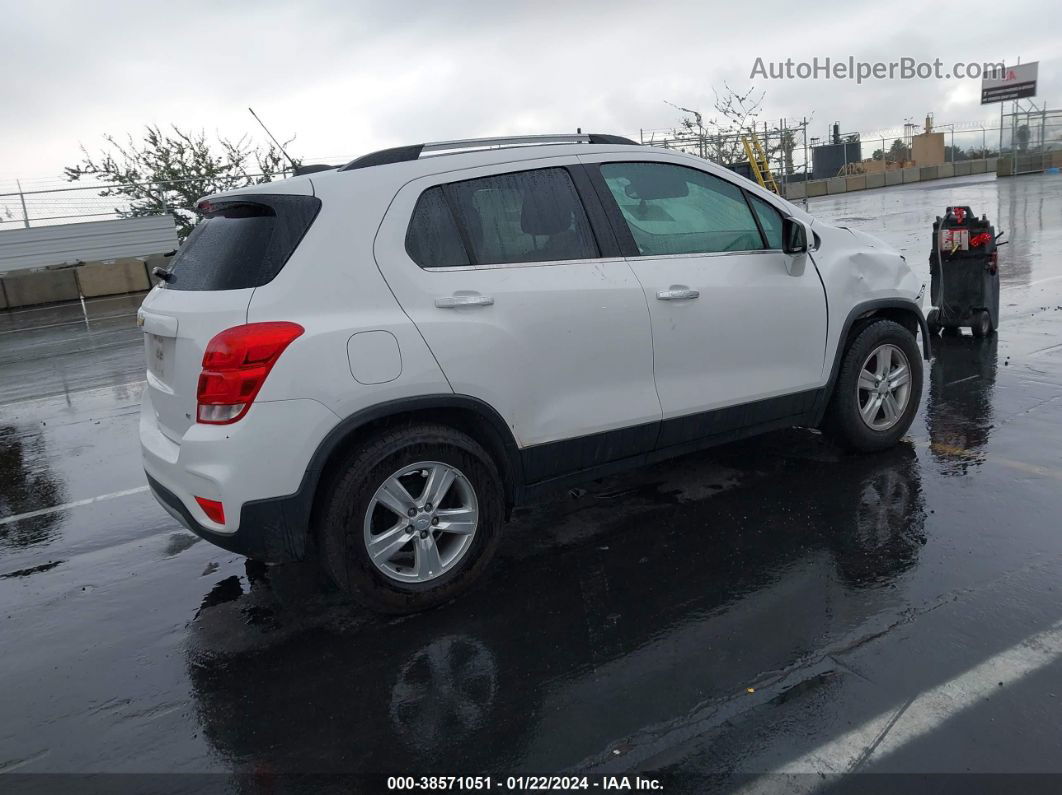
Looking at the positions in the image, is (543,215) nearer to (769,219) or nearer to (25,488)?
(769,219)

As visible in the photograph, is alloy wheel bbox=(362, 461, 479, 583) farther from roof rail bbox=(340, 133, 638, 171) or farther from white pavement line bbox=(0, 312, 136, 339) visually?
white pavement line bbox=(0, 312, 136, 339)

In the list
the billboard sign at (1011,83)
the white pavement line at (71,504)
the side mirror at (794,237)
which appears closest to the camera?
the side mirror at (794,237)

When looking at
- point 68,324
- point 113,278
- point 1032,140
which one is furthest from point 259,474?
point 1032,140

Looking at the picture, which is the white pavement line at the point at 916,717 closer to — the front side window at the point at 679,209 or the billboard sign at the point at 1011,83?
the front side window at the point at 679,209

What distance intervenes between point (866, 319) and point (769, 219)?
3.19 feet

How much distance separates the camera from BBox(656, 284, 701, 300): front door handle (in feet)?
13.9

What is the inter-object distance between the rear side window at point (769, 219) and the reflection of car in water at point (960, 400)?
166 centimetres

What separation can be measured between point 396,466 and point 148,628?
140 centimetres

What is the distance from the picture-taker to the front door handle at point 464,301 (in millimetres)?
3693

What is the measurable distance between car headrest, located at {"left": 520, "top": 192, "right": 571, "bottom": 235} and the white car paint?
172 mm

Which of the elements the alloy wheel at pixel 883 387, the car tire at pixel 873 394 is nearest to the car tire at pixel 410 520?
the car tire at pixel 873 394

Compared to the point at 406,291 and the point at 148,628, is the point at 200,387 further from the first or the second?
the point at 148,628

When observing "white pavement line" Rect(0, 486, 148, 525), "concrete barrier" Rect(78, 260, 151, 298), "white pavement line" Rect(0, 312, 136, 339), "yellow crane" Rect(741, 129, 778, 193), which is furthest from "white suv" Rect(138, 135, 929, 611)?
"concrete barrier" Rect(78, 260, 151, 298)

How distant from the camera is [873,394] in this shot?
524cm
